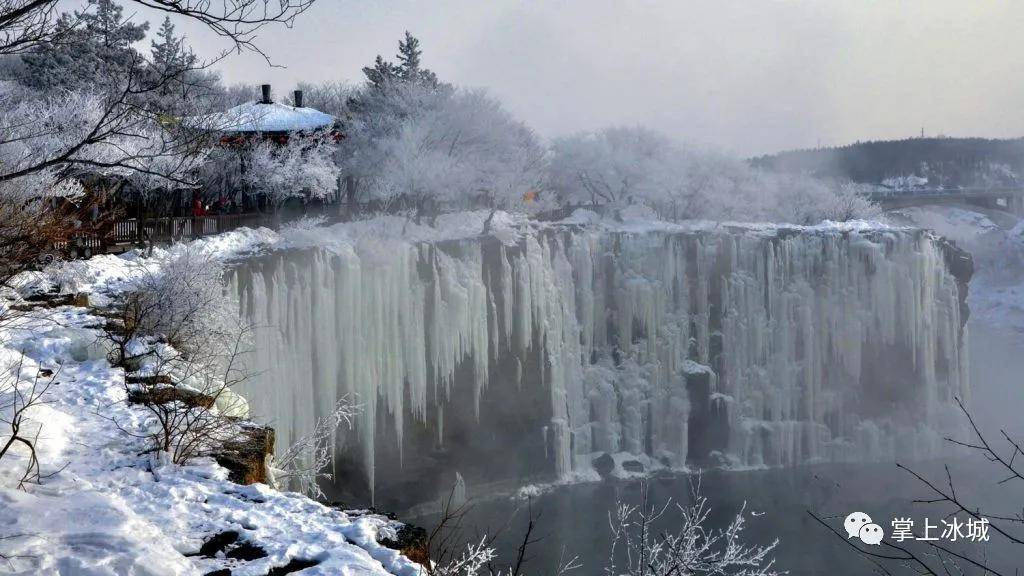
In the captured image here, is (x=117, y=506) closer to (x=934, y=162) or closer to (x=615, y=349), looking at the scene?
(x=615, y=349)

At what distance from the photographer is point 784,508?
2366 centimetres

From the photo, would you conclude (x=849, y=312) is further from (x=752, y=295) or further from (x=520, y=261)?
(x=520, y=261)

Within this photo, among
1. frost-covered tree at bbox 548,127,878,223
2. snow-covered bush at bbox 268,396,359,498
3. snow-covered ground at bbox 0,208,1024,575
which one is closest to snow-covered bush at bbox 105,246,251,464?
snow-covered ground at bbox 0,208,1024,575

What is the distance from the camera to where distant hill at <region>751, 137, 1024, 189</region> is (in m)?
89.8

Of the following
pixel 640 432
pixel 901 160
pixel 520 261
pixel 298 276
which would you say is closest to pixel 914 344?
pixel 640 432

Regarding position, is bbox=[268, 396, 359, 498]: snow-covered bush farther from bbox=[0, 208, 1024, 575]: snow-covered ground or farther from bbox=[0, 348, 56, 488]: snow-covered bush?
bbox=[0, 348, 56, 488]: snow-covered bush

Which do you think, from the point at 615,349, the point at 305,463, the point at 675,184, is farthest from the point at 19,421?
the point at 675,184

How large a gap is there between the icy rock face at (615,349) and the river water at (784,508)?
1.39m

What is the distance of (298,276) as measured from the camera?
17.3m

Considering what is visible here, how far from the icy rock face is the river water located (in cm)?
139

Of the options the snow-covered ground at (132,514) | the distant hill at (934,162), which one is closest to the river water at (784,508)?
the snow-covered ground at (132,514)

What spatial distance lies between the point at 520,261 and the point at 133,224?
1165cm

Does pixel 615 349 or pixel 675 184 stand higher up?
pixel 675 184

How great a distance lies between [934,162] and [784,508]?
91.0 metres
